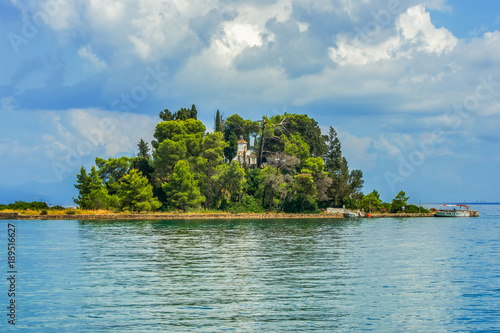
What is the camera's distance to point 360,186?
400 feet

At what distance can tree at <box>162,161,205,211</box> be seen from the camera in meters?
92.2

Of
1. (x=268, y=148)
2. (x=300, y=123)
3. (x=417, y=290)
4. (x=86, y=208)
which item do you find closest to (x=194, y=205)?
(x=86, y=208)

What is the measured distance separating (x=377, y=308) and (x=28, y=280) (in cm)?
1920

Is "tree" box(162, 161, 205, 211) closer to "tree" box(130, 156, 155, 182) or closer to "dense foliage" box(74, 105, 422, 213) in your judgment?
"dense foliage" box(74, 105, 422, 213)

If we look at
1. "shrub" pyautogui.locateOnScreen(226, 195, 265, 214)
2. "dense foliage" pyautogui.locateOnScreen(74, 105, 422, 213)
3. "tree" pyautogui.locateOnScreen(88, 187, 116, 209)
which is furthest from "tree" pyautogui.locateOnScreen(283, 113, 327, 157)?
"tree" pyautogui.locateOnScreen(88, 187, 116, 209)

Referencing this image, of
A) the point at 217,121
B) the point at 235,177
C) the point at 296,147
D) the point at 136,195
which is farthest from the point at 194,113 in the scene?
the point at 136,195

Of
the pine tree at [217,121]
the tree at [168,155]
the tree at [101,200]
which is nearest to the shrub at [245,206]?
the tree at [168,155]

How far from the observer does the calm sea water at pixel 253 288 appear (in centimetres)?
1898

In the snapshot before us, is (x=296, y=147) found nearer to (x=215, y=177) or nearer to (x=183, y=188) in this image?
(x=215, y=177)

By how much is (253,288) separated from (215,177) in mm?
74517

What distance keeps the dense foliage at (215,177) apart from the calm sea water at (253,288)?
5062 cm

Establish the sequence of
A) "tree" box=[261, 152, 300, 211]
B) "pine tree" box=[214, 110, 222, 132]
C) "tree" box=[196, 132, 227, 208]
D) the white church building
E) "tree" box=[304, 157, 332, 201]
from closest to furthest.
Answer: "tree" box=[196, 132, 227, 208] < "tree" box=[261, 152, 300, 211] < "tree" box=[304, 157, 332, 201] < "pine tree" box=[214, 110, 222, 132] < the white church building

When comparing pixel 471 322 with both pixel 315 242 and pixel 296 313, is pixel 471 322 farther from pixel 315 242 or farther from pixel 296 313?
pixel 315 242

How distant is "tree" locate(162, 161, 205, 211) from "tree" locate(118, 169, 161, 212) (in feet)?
10.9
